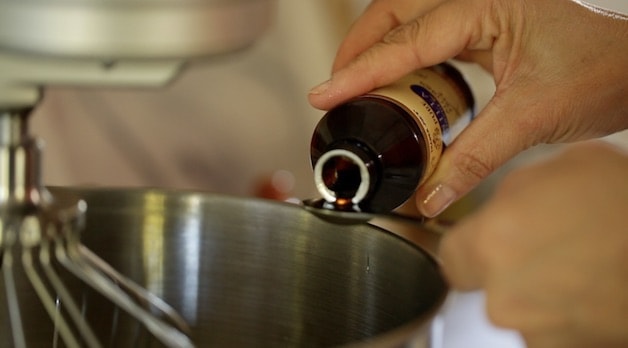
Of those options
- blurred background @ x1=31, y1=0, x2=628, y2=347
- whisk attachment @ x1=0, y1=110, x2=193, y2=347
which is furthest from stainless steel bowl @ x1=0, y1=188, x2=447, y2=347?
blurred background @ x1=31, y1=0, x2=628, y2=347

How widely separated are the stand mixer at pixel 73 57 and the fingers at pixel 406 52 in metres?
0.11

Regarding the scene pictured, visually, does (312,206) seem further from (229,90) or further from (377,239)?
(229,90)

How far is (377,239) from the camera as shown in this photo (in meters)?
0.51

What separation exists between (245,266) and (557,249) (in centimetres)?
21

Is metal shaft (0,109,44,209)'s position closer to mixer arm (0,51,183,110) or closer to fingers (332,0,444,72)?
mixer arm (0,51,183,110)

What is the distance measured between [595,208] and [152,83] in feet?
0.66

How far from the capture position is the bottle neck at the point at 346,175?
53 cm

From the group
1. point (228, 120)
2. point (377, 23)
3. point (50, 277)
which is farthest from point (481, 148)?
point (228, 120)

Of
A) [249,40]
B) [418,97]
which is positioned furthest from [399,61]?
[249,40]

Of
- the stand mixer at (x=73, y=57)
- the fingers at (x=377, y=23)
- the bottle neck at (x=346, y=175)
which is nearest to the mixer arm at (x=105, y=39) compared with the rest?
the stand mixer at (x=73, y=57)

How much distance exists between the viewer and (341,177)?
0.55m

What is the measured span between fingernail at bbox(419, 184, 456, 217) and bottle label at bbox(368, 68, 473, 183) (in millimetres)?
15

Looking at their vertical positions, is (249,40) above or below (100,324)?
above

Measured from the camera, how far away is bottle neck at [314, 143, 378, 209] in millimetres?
532
